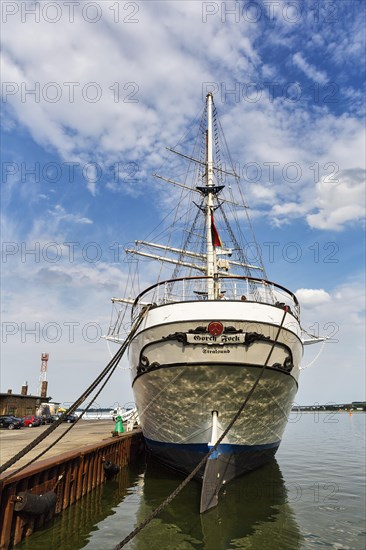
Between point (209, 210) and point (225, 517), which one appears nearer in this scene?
point (225, 517)

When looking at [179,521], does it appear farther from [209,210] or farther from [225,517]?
[209,210]

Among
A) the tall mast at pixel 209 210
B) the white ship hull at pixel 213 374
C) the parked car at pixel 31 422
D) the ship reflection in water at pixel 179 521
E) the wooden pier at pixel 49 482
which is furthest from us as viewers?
the parked car at pixel 31 422

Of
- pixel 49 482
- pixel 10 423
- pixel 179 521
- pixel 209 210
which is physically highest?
pixel 209 210

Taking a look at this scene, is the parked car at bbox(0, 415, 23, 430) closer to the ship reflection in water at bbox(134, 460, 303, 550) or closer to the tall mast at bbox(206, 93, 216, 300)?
the ship reflection in water at bbox(134, 460, 303, 550)

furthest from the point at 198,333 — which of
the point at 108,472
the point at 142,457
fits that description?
the point at 142,457

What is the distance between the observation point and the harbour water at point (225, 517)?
7594 mm

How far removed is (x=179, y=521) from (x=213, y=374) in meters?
3.34

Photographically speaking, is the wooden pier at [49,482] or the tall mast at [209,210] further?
the tall mast at [209,210]

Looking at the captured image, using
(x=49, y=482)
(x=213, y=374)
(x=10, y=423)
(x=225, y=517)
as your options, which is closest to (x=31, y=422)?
(x=10, y=423)

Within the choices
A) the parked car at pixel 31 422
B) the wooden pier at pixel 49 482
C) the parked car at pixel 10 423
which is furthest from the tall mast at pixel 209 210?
the parked car at pixel 31 422

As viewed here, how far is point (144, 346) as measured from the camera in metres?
11.4

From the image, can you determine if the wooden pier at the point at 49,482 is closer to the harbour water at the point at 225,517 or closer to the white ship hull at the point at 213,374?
the harbour water at the point at 225,517

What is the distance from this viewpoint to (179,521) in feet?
29.2

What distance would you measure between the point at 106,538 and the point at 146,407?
15.1 feet
